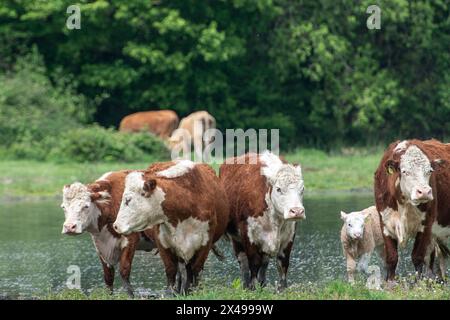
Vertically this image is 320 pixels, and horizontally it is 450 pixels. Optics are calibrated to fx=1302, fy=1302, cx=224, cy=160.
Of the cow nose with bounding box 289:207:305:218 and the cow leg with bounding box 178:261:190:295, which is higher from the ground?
the cow nose with bounding box 289:207:305:218

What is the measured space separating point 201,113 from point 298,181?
22448 mm

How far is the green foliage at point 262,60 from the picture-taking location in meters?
38.4

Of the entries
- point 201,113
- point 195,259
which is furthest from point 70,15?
point 195,259

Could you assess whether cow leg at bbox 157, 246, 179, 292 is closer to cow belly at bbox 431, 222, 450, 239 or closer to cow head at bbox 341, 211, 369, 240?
cow belly at bbox 431, 222, 450, 239

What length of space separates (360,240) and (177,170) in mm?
3499

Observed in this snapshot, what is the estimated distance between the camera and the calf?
1709 cm

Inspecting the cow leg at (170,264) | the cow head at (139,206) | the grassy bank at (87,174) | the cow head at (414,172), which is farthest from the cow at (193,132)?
the cow head at (139,206)

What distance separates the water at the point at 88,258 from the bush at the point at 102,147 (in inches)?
265

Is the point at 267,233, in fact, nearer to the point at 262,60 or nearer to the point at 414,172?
the point at 414,172

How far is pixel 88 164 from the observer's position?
108 ft

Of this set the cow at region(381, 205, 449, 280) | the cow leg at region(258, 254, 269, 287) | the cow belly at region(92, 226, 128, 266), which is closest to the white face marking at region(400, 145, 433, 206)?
the cow at region(381, 205, 449, 280)

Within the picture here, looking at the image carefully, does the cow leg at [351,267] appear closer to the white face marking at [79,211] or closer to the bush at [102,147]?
the white face marking at [79,211]

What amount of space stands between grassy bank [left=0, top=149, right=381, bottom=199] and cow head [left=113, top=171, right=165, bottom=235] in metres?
15.7

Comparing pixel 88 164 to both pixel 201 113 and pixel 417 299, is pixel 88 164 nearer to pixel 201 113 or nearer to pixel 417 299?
pixel 201 113
